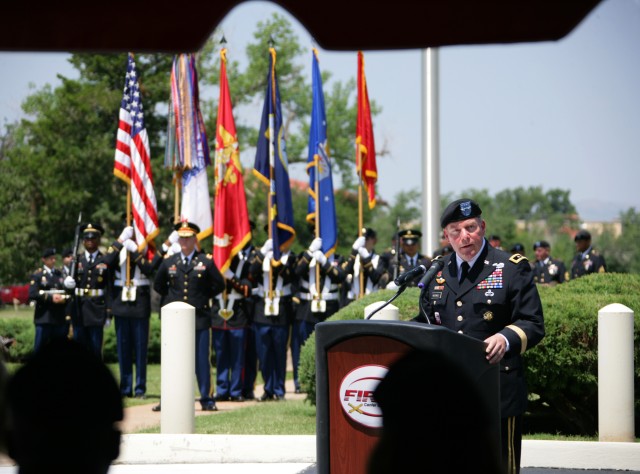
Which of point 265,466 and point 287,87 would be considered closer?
point 265,466

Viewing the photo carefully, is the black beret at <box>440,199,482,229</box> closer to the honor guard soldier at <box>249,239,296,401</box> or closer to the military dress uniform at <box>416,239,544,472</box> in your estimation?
the military dress uniform at <box>416,239,544,472</box>

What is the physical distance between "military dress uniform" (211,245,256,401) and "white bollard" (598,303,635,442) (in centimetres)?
602

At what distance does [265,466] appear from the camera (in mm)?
8828

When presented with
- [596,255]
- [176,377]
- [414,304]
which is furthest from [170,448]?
[596,255]

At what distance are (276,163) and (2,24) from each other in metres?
12.2

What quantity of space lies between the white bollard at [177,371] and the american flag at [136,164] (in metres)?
5.15

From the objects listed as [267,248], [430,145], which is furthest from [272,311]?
[430,145]

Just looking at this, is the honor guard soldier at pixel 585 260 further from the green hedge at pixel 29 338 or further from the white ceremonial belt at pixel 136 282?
the white ceremonial belt at pixel 136 282

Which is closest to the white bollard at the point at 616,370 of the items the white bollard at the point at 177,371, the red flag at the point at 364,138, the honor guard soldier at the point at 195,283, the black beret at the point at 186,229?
the white bollard at the point at 177,371

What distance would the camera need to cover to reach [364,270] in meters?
16.3

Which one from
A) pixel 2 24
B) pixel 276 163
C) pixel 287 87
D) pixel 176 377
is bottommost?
pixel 176 377

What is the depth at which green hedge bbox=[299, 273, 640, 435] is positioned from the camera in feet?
31.1

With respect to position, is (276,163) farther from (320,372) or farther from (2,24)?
(2,24)

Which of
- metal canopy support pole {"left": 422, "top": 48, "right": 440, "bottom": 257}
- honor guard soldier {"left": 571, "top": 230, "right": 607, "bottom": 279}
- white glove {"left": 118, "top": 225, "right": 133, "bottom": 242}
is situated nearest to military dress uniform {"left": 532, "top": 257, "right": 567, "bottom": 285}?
honor guard soldier {"left": 571, "top": 230, "right": 607, "bottom": 279}
